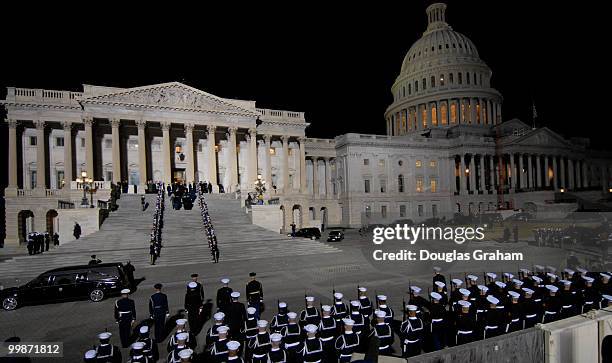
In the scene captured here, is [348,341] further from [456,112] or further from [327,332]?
[456,112]

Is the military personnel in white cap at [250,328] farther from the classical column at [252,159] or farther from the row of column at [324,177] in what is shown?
the row of column at [324,177]

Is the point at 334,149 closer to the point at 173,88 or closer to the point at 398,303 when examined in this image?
the point at 173,88

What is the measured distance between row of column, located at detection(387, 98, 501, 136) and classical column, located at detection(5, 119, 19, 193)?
7280cm

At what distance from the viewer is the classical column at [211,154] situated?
1825 inches

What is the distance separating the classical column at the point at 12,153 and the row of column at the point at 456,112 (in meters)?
72.8

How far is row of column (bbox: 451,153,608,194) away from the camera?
222 ft

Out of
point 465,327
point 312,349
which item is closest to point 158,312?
point 312,349

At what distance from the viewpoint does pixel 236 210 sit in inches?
1406

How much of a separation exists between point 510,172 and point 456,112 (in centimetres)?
1970

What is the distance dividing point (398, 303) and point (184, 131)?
41277 millimetres

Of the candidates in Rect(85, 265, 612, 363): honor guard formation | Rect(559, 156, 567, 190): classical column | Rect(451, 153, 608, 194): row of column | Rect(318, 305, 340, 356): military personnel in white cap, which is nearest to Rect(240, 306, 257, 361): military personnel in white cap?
Rect(85, 265, 612, 363): honor guard formation

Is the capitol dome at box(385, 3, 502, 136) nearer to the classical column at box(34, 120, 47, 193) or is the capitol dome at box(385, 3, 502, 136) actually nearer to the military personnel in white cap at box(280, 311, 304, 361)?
the classical column at box(34, 120, 47, 193)

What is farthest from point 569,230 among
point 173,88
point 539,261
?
point 173,88

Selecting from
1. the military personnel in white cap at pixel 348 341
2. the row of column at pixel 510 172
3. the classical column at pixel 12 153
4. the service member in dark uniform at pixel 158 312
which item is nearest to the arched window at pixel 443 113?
the row of column at pixel 510 172
